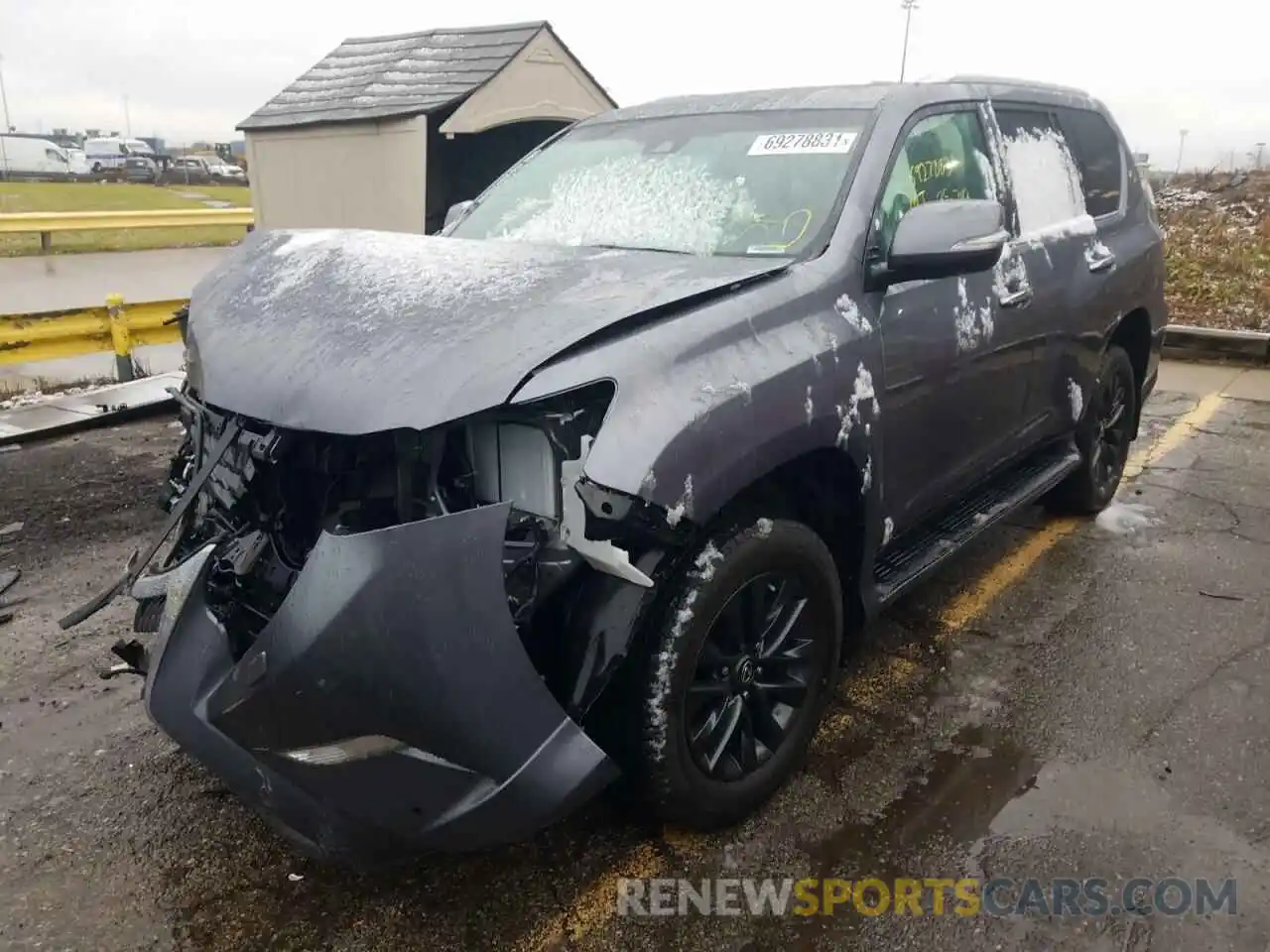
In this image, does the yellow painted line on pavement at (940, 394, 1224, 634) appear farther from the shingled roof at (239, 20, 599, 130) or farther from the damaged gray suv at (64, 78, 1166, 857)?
the shingled roof at (239, 20, 599, 130)

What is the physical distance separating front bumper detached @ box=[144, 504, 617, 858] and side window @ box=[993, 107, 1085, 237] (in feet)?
8.96

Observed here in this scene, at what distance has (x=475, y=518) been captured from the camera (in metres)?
1.88

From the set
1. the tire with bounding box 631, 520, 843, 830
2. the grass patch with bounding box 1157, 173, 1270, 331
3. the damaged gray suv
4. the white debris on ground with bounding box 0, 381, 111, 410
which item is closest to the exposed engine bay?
the damaged gray suv

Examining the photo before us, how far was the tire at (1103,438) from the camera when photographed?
4500 millimetres

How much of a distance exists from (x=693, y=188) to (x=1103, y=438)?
2.77 metres

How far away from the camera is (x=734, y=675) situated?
2.52 metres

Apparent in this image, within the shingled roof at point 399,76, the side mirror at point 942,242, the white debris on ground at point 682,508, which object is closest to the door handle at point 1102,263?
the side mirror at point 942,242

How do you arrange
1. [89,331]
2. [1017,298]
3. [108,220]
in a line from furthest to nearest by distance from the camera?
[108,220]
[89,331]
[1017,298]

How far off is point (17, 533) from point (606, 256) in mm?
3579

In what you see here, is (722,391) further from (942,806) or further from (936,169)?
(936,169)

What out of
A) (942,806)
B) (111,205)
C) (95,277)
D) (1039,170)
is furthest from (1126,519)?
(111,205)

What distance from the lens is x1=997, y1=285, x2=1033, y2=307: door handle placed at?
3.43 meters

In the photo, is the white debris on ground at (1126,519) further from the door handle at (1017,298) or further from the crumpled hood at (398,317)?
the crumpled hood at (398,317)

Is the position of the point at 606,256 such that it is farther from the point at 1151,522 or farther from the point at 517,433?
the point at 1151,522
